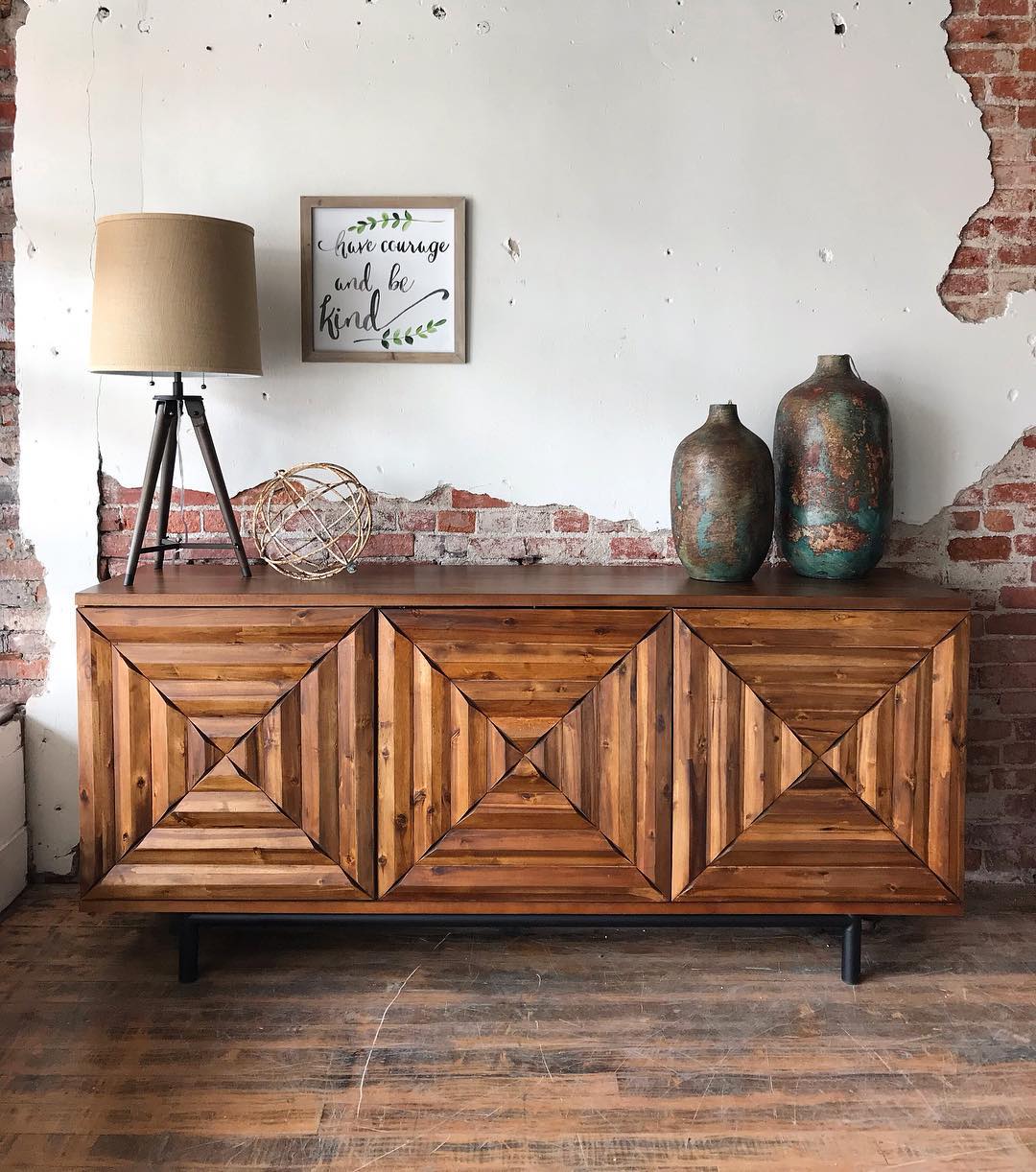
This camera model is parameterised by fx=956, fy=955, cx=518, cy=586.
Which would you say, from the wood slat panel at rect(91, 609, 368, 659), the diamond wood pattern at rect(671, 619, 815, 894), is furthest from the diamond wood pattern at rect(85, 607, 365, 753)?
the diamond wood pattern at rect(671, 619, 815, 894)

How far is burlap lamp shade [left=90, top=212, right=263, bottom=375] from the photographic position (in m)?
2.16

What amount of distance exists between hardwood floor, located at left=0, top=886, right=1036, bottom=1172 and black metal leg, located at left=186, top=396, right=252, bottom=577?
96cm

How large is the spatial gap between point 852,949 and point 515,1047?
824 millimetres

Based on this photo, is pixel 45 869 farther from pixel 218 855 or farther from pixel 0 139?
pixel 0 139

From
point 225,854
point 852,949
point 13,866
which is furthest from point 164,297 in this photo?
point 852,949

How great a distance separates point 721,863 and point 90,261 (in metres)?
2.23

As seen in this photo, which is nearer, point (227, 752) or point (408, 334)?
point (227, 752)

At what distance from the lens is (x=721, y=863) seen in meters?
2.18

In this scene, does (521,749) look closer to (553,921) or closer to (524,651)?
(524,651)

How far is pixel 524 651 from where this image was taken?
2133 mm

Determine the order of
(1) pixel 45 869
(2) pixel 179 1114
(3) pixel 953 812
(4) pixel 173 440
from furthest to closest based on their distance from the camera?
(1) pixel 45 869 < (4) pixel 173 440 < (3) pixel 953 812 < (2) pixel 179 1114

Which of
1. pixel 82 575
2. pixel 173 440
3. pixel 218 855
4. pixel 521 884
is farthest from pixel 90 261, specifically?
pixel 521 884

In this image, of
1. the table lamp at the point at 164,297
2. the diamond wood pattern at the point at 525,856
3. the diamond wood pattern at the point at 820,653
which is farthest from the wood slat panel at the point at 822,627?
the table lamp at the point at 164,297

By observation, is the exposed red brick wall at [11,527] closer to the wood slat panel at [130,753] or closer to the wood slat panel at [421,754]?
the wood slat panel at [130,753]
